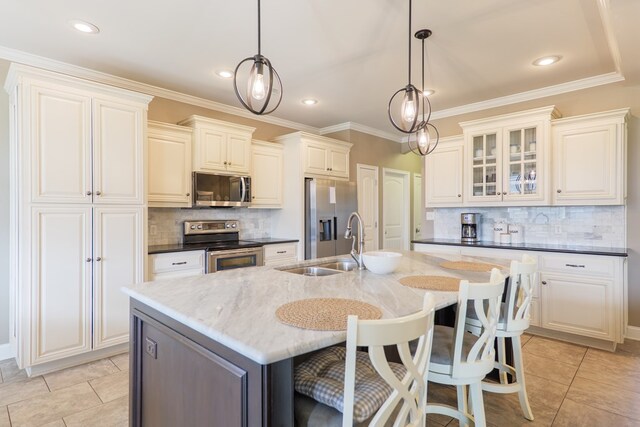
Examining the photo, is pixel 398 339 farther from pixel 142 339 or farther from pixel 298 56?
pixel 298 56

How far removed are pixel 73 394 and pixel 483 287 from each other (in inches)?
107

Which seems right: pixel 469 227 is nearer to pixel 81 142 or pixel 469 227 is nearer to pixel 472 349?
pixel 472 349

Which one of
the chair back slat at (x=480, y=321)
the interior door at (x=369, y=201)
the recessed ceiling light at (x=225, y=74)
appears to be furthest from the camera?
the interior door at (x=369, y=201)

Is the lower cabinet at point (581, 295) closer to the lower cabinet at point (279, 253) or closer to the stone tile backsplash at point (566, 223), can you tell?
the stone tile backsplash at point (566, 223)

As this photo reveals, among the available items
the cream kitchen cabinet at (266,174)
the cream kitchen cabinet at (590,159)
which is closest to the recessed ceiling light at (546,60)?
the cream kitchen cabinet at (590,159)

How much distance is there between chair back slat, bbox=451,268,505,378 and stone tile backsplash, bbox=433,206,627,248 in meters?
2.72

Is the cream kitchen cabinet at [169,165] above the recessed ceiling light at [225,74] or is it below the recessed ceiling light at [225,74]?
below

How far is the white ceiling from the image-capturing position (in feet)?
7.46

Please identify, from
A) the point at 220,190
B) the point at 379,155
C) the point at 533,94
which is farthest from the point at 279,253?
the point at 533,94

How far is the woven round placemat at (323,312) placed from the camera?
1125mm

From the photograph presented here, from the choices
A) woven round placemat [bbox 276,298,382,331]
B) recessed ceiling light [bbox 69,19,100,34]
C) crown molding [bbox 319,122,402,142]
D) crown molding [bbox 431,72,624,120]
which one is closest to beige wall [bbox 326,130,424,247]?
crown molding [bbox 319,122,402,142]

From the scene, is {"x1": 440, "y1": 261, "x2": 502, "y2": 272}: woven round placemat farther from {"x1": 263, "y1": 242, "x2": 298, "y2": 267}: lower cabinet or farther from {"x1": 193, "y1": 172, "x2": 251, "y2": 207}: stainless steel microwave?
{"x1": 193, "y1": 172, "x2": 251, "y2": 207}: stainless steel microwave

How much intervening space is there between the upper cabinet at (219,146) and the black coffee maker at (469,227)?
8.98 feet

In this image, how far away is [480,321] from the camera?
1466mm
